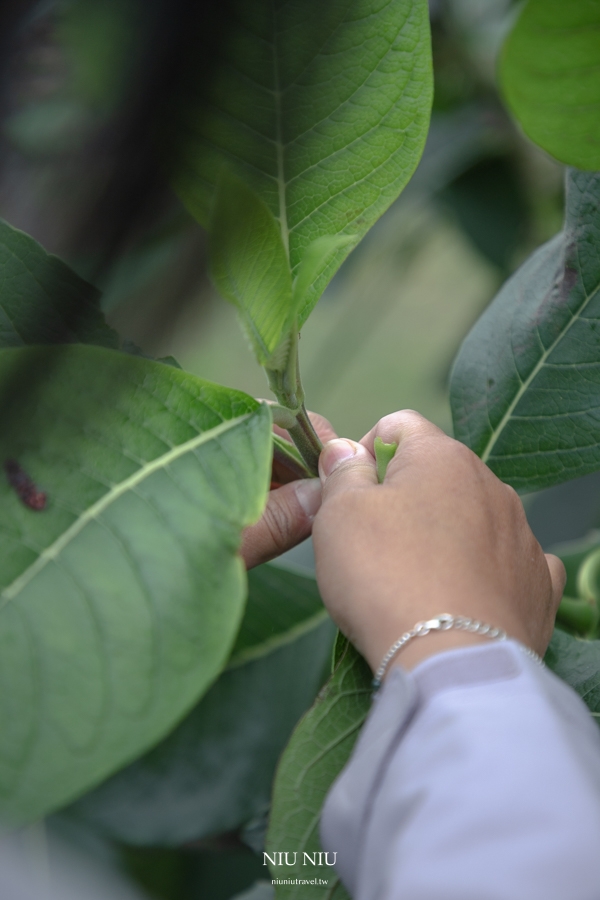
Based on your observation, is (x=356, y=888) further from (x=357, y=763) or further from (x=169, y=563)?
(x=169, y=563)

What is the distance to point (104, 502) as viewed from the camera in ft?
1.57

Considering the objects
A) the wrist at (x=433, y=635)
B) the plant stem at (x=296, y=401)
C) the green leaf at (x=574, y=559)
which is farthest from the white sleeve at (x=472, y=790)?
the green leaf at (x=574, y=559)

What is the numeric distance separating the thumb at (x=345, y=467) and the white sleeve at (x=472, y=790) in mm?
172

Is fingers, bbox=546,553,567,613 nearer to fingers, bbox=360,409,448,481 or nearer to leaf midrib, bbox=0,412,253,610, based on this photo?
fingers, bbox=360,409,448,481

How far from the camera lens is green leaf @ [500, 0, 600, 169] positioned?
0.42 metres

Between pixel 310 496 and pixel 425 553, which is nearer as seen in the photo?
pixel 425 553

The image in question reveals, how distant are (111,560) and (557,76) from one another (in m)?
0.43

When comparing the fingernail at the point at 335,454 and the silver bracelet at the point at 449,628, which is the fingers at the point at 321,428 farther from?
the silver bracelet at the point at 449,628

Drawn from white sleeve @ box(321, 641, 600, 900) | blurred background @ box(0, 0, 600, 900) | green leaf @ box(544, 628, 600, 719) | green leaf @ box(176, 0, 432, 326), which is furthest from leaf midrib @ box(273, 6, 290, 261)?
green leaf @ box(544, 628, 600, 719)

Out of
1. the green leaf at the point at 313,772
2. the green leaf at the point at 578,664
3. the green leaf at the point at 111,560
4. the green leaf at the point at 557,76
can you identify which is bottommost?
the green leaf at the point at 578,664

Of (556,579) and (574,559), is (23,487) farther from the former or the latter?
(574,559)

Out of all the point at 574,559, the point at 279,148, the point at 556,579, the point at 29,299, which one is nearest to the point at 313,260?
the point at 279,148

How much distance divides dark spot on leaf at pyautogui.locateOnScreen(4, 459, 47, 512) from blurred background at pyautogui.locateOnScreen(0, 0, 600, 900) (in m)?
0.12

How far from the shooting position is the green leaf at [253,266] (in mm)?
462
